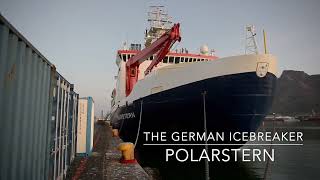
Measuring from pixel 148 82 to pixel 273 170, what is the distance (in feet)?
24.3

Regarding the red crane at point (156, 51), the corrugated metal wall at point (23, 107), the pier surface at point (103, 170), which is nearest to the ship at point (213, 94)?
the red crane at point (156, 51)

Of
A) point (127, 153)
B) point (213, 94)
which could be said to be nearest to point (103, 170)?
point (127, 153)

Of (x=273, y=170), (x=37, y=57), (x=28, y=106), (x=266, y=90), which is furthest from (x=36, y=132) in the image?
(x=273, y=170)

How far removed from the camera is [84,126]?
11719 mm

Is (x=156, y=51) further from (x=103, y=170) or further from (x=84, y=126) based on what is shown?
(x=103, y=170)

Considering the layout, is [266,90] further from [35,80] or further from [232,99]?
[35,80]

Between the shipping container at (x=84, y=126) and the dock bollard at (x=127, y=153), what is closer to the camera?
the dock bollard at (x=127, y=153)

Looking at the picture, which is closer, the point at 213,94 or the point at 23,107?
the point at 23,107

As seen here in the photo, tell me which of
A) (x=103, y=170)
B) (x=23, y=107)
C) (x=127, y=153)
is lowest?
(x=103, y=170)

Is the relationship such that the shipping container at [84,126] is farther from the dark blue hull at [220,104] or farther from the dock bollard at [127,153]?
the dark blue hull at [220,104]

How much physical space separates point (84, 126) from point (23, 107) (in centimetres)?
832

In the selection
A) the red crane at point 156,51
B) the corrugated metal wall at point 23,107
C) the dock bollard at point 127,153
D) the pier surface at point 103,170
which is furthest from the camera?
the red crane at point 156,51

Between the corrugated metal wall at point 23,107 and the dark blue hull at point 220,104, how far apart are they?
7600mm

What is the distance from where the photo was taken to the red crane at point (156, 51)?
47.8ft
